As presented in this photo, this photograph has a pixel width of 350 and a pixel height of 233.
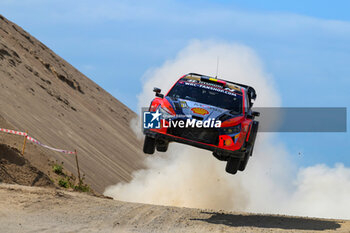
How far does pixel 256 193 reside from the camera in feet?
79.9

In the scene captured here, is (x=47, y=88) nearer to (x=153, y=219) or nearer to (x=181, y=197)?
(x=181, y=197)

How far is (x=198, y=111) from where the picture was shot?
13531 mm

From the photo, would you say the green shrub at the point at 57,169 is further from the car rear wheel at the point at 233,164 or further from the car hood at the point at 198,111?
the car rear wheel at the point at 233,164

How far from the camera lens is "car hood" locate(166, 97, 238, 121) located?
13.4m

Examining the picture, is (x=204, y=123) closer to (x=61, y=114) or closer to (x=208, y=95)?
(x=208, y=95)

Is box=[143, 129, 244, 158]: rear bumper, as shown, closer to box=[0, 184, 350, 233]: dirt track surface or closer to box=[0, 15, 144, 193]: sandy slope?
box=[0, 184, 350, 233]: dirt track surface

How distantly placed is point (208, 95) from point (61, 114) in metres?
21.3

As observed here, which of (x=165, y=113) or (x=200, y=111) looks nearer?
(x=200, y=111)

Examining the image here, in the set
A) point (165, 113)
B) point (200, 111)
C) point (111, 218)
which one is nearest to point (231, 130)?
point (200, 111)

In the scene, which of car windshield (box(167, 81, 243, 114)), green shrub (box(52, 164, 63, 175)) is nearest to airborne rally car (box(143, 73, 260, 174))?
car windshield (box(167, 81, 243, 114))

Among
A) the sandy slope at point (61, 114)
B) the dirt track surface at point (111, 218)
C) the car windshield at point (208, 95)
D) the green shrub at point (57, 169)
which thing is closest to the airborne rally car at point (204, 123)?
the car windshield at point (208, 95)

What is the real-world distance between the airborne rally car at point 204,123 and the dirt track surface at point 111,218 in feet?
4.83

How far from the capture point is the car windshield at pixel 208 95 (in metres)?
14.4

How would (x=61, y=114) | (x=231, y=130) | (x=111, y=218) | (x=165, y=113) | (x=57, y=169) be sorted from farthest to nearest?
1. (x=61, y=114)
2. (x=57, y=169)
3. (x=165, y=113)
4. (x=231, y=130)
5. (x=111, y=218)
